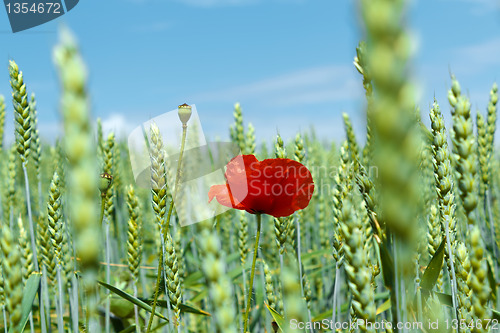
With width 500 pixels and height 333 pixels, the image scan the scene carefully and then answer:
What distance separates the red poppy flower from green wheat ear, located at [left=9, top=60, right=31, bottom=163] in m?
0.53

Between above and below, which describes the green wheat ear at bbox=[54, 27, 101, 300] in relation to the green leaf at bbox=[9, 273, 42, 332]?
above

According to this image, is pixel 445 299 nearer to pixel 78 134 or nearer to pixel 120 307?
pixel 78 134

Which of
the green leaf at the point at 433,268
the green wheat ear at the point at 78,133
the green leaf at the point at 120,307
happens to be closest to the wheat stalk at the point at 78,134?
the green wheat ear at the point at 78,133

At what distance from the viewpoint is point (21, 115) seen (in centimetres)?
111

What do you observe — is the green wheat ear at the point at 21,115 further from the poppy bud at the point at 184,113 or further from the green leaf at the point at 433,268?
the green leaf at the point at 433,268

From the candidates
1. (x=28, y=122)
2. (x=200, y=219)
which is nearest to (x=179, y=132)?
(x=28, y=122)

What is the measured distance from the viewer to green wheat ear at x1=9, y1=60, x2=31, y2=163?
1108 millimetres

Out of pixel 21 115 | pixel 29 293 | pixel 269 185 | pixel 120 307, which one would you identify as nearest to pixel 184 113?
pixel 269 185

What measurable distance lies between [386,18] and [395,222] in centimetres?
11

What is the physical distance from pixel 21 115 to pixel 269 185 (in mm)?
658

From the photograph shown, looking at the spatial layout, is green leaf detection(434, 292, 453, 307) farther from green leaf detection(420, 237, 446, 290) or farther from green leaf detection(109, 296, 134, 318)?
green leaf detection(109, 296, 134, 318)

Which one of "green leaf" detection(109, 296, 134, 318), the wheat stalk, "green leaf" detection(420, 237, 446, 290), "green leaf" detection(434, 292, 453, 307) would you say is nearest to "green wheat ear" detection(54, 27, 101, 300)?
the wheat stalk

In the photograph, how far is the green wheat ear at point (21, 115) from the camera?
1.11m

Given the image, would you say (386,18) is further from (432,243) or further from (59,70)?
(432,243)
